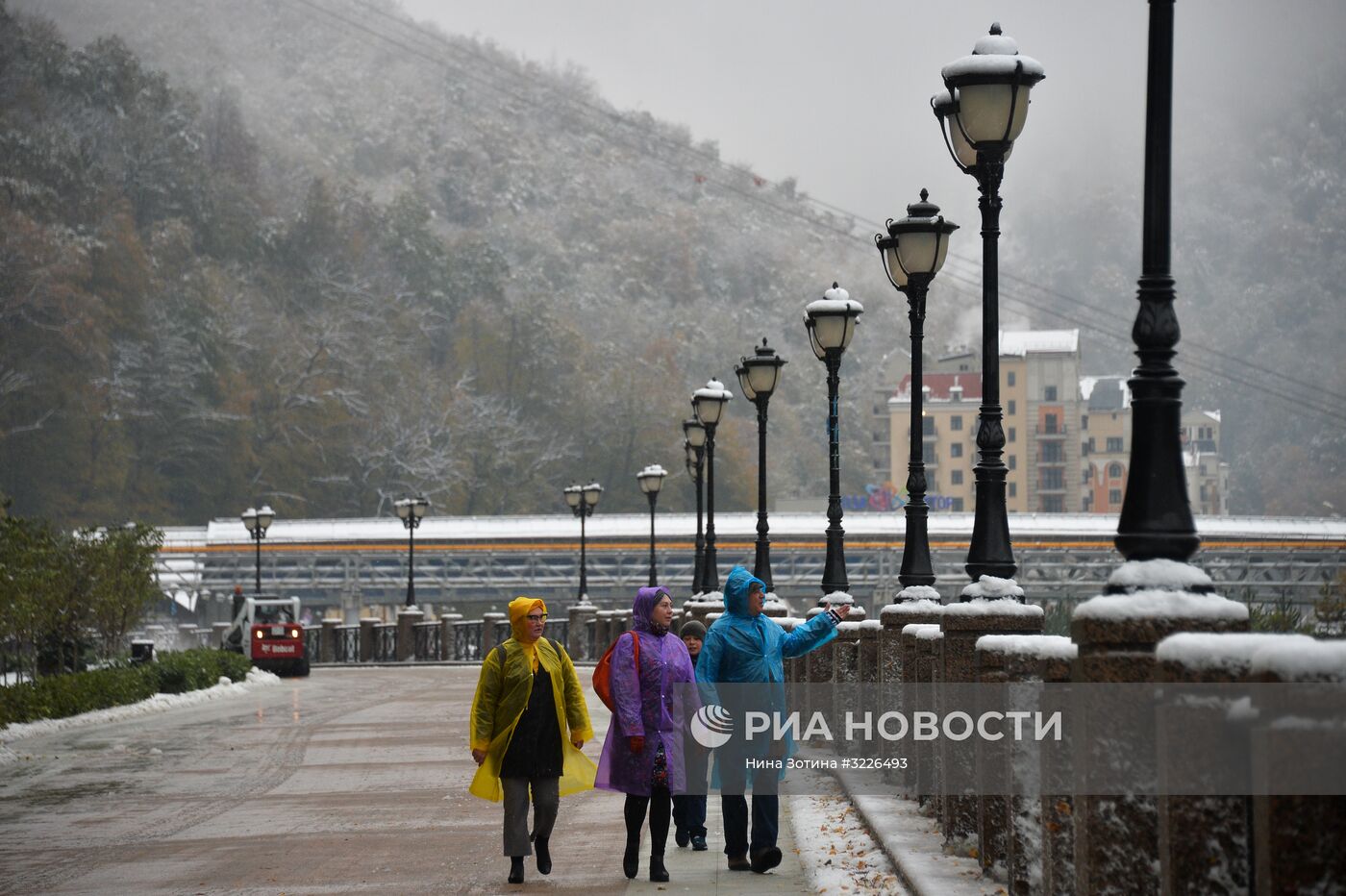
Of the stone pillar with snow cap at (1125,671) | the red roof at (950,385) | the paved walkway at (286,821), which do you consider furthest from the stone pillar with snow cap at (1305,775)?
the red roof at (950,385)

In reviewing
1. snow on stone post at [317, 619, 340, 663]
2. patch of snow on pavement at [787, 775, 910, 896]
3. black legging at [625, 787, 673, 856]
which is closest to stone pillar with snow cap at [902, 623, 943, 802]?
patch of snow on pavement at [787, 775, 910, 896]

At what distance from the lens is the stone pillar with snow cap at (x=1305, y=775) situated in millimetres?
4207

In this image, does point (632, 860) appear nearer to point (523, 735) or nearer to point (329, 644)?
point (523, 735)

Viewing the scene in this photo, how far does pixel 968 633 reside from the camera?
954cm

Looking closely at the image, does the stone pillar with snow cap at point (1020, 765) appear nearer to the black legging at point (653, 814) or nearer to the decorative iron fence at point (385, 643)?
the black legging at point (653, 814)

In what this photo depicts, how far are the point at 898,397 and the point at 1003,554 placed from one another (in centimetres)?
11518

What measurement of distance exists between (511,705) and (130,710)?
57.3 feet

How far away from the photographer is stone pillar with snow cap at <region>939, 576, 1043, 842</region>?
9289mm

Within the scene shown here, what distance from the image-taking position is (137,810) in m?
14.4

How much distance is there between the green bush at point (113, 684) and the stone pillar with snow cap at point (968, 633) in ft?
50.1

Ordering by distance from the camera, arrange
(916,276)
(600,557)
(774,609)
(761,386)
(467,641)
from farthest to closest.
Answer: (600,557) → (467,641) → (761,386) → (774,609) → (916,276)

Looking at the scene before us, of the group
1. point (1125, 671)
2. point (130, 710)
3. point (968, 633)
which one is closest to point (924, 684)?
point (968, 633)

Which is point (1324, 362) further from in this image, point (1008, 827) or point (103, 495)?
point (1008, 827)

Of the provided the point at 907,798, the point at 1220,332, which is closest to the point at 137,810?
the point at 907,798
